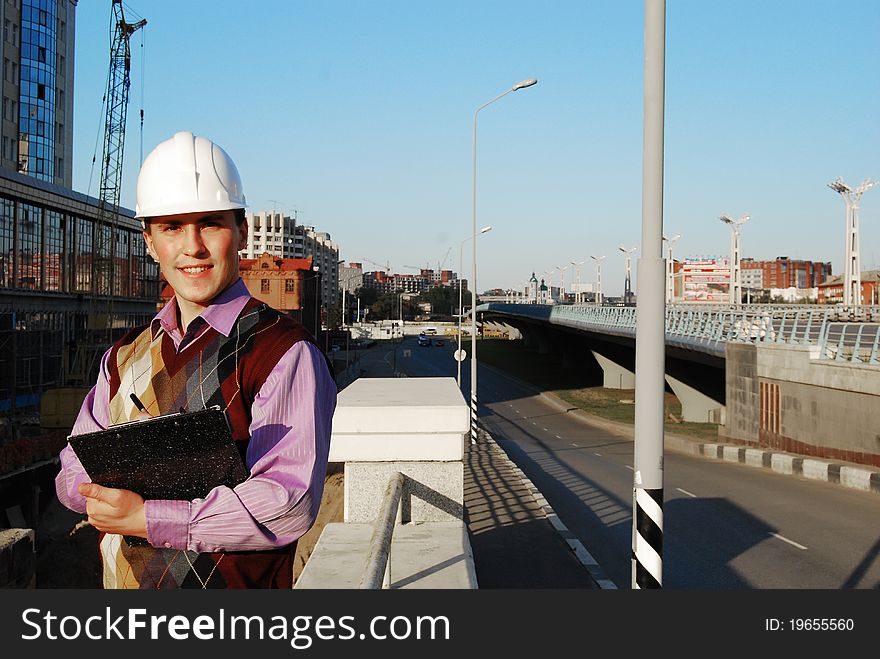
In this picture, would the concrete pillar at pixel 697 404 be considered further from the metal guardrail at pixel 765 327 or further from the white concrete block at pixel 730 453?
the white concrete block at pixel 730 453

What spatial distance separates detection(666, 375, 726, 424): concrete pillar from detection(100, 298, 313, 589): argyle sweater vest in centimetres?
3967

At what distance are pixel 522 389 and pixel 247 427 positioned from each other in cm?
5786

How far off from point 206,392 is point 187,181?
61cm

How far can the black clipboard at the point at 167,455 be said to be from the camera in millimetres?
2221

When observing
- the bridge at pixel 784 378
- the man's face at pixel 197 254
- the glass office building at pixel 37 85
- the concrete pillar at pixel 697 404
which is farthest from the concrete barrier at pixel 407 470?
the glass office building at pixel 37 85

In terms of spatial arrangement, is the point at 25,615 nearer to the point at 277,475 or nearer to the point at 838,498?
the point at 277,475

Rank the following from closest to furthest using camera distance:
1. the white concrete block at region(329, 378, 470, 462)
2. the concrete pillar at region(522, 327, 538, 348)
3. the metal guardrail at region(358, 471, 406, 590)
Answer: the metal guardrail at region(358, 471, 406, 590), the white concrete block at region(329, 378, 470, 462), the concrete pillar at region(522, 327, 538, 348)

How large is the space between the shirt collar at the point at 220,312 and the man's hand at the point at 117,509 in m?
0.50

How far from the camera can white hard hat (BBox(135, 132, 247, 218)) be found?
8.48ft

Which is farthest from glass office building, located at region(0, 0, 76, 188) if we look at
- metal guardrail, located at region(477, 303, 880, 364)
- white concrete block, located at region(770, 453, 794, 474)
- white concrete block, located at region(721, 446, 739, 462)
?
white concrete block, located at region(770, 453, 794, 474)

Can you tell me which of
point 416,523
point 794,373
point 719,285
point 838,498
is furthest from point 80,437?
point 719,285

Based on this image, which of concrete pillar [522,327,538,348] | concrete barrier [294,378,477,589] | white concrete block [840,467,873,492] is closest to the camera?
concrete barrier [294,378,477,589]

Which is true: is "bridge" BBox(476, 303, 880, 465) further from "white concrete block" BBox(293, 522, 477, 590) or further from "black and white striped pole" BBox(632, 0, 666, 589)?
"white concrete block" BBox(293, 522, 477, 590)

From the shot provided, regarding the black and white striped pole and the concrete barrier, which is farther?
the black and white striped pole
